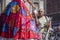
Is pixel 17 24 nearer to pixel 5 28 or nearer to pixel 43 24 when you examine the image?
pixel 5 28

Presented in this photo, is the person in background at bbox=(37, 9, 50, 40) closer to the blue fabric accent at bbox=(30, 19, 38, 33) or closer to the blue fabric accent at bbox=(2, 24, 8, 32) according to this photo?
the blue fabric accent at bbox=(30, 19, 38, 33)

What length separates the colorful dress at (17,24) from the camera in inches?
141

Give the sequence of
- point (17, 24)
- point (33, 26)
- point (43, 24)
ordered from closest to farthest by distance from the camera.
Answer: point (17, 24) → point (33, 26) → point (43, 24)

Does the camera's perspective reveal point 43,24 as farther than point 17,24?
Yes

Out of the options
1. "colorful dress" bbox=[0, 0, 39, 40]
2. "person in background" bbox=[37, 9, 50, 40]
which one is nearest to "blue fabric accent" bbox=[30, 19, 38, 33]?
"colorful dress" bbox=[0, 0, 39, 40]

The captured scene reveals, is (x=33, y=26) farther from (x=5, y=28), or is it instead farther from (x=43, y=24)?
(x=43, y=24)

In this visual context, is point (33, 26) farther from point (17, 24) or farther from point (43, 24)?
point (43, 24)

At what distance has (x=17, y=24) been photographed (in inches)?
142

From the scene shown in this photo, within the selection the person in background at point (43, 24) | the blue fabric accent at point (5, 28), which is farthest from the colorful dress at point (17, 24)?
the person in background at point (43, 24)

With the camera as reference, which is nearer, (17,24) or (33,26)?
(17,24)

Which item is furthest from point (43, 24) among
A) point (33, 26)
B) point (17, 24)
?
point (17, 24)

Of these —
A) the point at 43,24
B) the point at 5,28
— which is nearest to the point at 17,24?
the point at 5,28

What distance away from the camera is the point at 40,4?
17625mm

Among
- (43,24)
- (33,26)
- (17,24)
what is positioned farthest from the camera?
(43,24)
